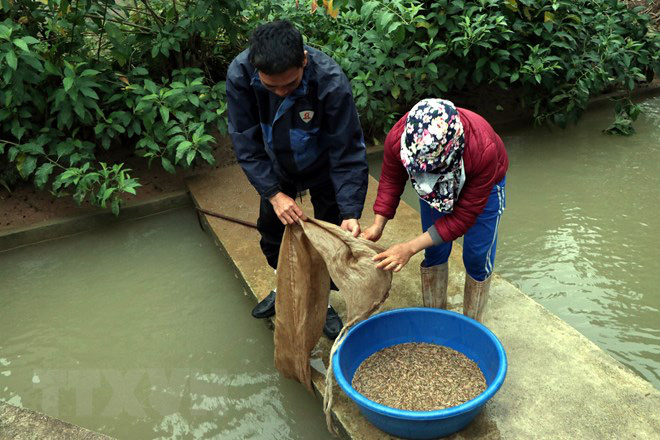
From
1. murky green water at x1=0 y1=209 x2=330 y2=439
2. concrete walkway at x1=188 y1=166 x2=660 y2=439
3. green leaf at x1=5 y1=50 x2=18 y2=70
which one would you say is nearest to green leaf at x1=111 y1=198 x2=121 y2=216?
murky green water at x1=0 y1=209 x2=330 y2=439

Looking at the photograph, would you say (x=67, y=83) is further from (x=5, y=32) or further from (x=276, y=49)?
(x=276, y=49)

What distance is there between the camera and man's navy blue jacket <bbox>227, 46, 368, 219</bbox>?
77.5 inches

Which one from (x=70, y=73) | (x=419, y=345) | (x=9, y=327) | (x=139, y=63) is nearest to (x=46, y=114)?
(x=70, y=73)

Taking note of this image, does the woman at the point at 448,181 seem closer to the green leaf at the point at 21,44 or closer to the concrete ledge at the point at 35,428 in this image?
the concrete ledge at the point at 35,428

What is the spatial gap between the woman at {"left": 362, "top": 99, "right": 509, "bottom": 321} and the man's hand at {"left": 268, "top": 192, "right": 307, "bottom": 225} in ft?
1.01

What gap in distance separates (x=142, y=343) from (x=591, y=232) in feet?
9.35

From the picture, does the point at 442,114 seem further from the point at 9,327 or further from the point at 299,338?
the point at 9,327

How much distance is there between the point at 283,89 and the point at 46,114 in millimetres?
2729

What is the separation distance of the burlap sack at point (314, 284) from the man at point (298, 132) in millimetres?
87

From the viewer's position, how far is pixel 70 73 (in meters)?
3.49

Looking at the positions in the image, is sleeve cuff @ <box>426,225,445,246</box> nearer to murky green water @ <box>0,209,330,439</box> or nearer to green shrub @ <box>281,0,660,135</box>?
murky green water @ <box>0,209,330,439</box>

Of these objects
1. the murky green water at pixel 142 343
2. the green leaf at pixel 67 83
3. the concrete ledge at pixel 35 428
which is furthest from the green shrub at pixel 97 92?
the concrete ledge at pixel 35 428

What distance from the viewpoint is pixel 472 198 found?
187 cm

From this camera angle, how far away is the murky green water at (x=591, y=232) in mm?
2711
